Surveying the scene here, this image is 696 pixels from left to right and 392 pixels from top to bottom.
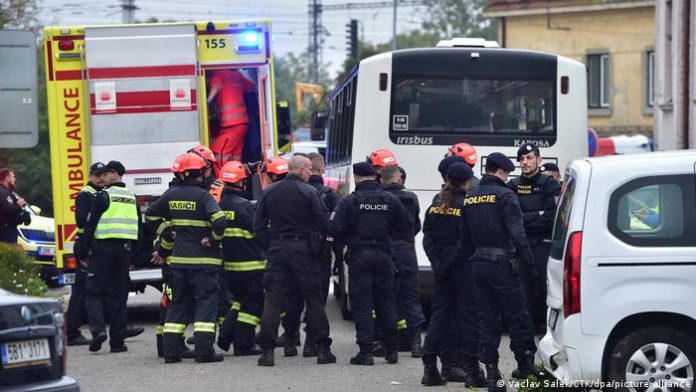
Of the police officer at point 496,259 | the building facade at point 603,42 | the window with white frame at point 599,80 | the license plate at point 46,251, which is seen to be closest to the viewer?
the police officer at point 496,259

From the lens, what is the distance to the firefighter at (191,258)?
12.4m

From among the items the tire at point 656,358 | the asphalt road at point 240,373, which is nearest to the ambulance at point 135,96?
the asphalt road at point 240,373

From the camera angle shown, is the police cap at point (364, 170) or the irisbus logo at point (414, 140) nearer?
the police cap at point (364, 170)

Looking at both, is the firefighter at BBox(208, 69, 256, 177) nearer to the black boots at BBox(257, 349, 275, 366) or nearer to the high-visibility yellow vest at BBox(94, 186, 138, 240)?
the high-visibility yellow vest at BBox(94, 186, 138, 240)

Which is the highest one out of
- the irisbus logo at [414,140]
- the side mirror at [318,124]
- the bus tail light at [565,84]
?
the bus tail light at [565,84]

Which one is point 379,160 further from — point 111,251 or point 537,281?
point 111,251

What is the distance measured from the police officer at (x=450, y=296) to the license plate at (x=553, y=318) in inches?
50.0

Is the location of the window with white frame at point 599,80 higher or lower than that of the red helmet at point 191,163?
higher

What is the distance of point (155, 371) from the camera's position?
12039 mm

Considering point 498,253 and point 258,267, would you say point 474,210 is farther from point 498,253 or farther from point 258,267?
point 258,267

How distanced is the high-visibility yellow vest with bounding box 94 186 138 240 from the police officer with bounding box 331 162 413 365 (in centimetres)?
222

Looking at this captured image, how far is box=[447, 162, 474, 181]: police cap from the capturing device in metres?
11.0

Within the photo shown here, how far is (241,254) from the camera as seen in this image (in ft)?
42.4

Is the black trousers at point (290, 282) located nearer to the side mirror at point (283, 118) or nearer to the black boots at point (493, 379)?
the black boots at point (493, 379)
